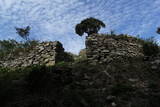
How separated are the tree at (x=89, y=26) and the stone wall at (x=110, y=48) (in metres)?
15.2

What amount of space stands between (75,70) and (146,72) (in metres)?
3.10

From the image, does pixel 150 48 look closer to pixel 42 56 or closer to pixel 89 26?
pixel 42 56

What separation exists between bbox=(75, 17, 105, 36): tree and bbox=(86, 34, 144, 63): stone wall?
49.9ft

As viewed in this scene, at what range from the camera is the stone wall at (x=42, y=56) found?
14.0 metres

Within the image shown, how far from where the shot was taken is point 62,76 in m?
8.59

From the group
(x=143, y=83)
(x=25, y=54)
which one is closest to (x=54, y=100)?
(x=143, y=83)

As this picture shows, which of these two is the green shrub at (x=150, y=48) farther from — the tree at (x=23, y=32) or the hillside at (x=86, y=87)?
the tree at (x=23, y=32)

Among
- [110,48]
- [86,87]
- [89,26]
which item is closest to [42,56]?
[110,48]

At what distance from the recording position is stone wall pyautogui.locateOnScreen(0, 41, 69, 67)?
46.1 ft

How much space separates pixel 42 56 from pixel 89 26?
16247 mm

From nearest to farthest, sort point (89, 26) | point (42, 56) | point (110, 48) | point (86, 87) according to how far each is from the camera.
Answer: point (86, 87) → point (110, 48) → point (42, 56) → point (89, 26)

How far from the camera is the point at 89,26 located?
29688mm

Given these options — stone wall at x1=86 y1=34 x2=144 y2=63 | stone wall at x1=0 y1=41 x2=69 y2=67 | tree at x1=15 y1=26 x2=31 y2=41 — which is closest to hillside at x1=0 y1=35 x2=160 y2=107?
stone wall at x1=86 y1=34 x2=144 y2=63

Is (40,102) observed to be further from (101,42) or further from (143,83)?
(101,42)
